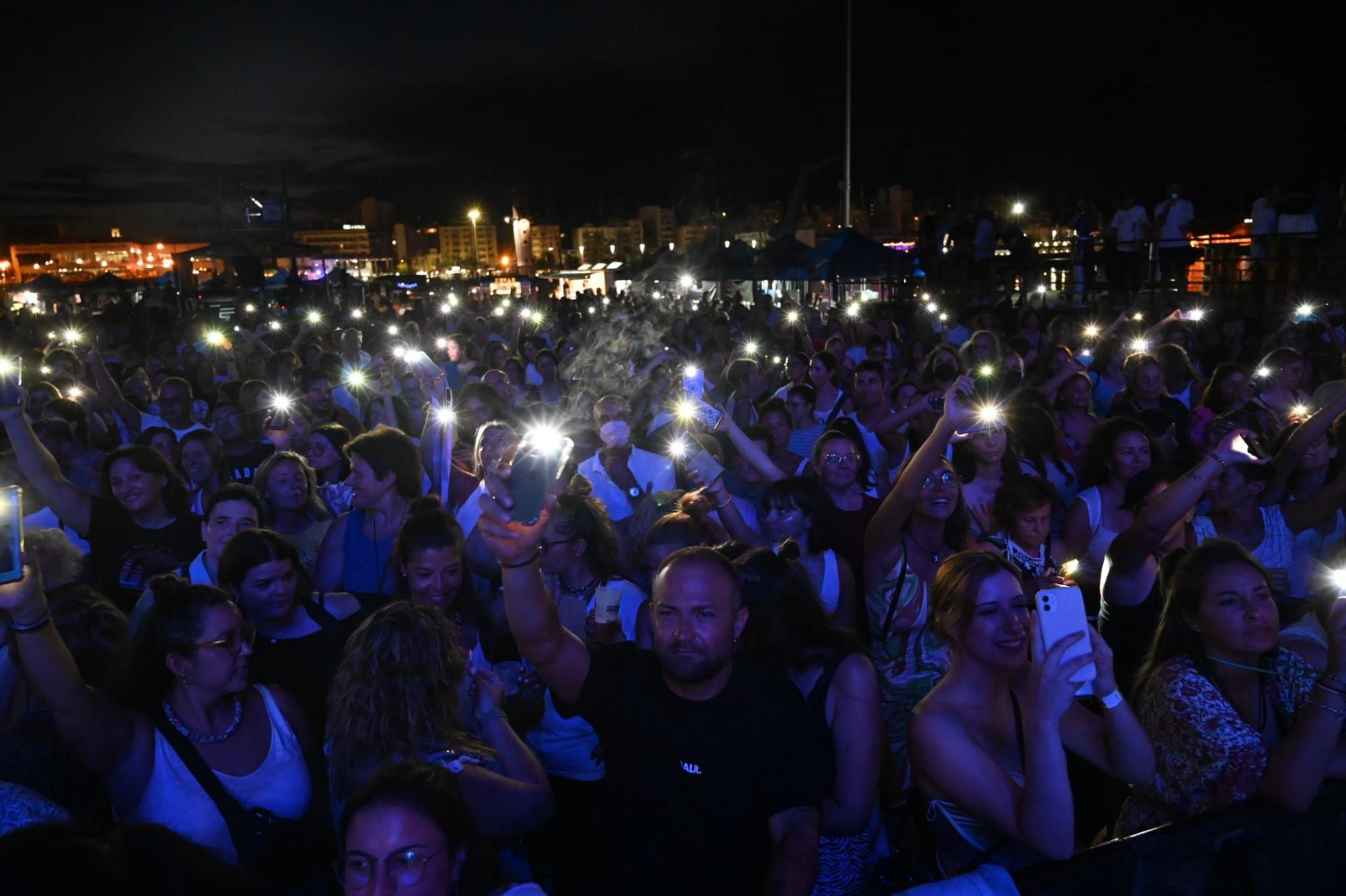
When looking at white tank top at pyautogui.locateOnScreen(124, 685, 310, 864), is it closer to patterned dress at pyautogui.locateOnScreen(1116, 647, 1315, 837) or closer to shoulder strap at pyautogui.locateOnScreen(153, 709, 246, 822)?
shoulder strap at pyautogui.locateOnScreen(153, 709, 246, 822)

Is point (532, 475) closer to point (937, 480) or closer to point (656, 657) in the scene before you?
point (656, 657)

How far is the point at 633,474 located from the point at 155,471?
243 cm

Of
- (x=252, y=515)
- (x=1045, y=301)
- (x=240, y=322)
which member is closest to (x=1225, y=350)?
(x=1045, y=301)

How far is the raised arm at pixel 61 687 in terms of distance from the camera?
225 cm

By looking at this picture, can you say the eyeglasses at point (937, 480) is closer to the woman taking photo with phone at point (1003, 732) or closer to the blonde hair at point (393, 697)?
the woman taking photo with phone at point (1003, 732)

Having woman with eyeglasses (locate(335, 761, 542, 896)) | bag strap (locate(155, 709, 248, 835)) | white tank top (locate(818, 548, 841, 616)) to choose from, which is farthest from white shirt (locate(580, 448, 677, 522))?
woman with eyeglasses (locate(335, 761, 542, 896))

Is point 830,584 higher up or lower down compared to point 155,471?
lower down

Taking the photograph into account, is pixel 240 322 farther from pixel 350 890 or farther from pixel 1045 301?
pixel 350 890

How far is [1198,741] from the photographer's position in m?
2.31

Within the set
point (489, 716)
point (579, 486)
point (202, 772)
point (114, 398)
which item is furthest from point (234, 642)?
point (114, 398)

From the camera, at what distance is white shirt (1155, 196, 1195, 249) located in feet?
38.9

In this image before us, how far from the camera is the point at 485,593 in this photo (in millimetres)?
4039

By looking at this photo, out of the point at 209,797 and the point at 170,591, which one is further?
the point at 170,591

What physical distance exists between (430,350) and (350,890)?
1048cm
